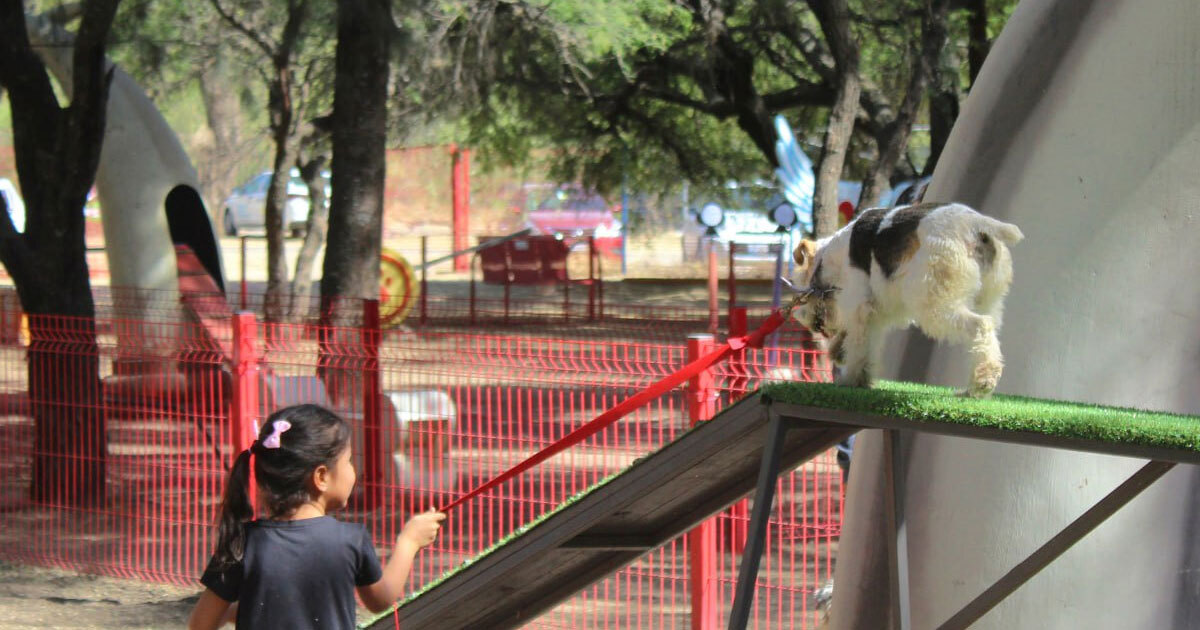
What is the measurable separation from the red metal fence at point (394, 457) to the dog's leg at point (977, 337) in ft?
9.32

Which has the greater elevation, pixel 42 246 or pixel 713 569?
pixel 42 246

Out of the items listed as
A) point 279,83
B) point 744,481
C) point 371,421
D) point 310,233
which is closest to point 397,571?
point 744,481

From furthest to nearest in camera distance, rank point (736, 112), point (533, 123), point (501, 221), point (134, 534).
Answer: point (501, 221), point (533, 123), point (736, 112), point (134, 534)

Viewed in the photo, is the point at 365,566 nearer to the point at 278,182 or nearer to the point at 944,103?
the point at 944,103

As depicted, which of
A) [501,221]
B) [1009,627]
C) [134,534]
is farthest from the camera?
[501,221]

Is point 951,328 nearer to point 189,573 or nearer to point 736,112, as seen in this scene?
point 189,573

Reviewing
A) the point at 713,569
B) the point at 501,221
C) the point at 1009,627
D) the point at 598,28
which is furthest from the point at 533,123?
the point at 501,221

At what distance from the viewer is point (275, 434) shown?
3086mm

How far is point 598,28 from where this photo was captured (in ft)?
42.7

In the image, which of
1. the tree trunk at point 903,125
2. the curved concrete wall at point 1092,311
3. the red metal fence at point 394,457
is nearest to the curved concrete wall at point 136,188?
the red metal fence at point 394,457

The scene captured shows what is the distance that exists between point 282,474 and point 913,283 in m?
1.60

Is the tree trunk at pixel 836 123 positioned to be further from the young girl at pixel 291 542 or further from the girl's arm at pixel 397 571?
the young girl at pixel 291 542

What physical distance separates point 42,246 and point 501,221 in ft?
114

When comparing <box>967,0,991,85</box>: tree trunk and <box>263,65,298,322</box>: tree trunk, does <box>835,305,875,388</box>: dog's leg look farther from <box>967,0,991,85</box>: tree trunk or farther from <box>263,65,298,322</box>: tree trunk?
<box>263,65,298,322</box>: tree trunk
